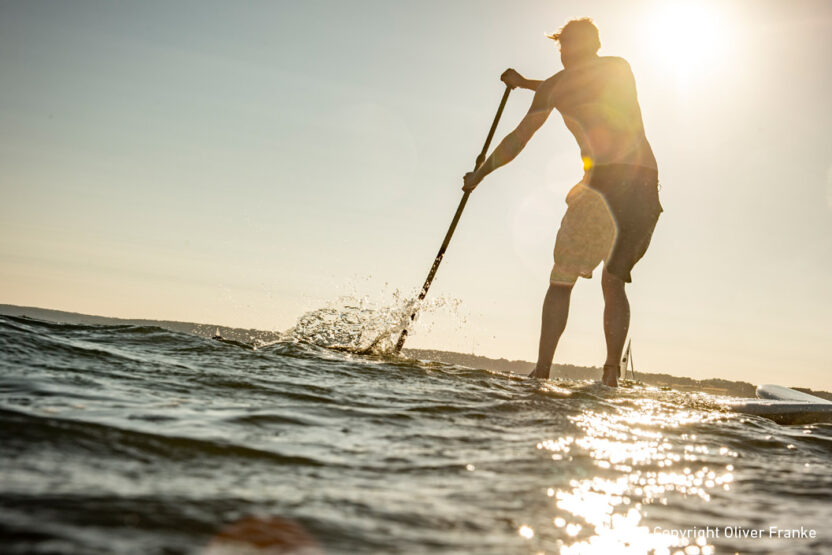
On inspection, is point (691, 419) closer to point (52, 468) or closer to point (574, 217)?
point (574, 217)

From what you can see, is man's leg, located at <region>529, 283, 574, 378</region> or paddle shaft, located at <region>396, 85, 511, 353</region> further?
paddle shaft, located at <region>396, 85, 511, 353</region>

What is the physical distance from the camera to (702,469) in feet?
6.79

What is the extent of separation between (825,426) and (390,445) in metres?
3.14

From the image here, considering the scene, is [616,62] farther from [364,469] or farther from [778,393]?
[364,469]

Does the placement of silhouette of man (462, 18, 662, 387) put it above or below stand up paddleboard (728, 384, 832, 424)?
above

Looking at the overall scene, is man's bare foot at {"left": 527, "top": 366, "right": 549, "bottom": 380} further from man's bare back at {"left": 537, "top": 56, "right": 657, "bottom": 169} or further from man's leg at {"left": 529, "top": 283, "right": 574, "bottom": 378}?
man's bare back at {"left": 537, "top": 56, "right": 657, "bottom": 169}

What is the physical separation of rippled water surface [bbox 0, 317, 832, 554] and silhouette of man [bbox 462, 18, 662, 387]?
63.0 inches

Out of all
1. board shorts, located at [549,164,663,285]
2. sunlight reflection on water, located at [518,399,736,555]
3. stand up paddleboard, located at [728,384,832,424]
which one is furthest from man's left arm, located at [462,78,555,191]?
sunlight reflection on water, located at [518,399,736,555]

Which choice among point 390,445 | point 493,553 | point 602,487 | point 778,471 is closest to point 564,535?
point 493,553

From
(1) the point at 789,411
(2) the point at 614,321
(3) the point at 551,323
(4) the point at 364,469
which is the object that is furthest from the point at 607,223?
(4) the point at 364,469

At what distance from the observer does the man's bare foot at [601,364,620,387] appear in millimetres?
4699

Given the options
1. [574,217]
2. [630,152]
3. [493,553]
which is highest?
[630,152]

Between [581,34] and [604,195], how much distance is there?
135cm

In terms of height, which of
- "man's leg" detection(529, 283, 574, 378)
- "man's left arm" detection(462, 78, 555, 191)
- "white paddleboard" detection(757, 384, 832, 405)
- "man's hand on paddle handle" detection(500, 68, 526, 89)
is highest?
"man's hand on paddle handle" detection(500, 68, 526, 89)
